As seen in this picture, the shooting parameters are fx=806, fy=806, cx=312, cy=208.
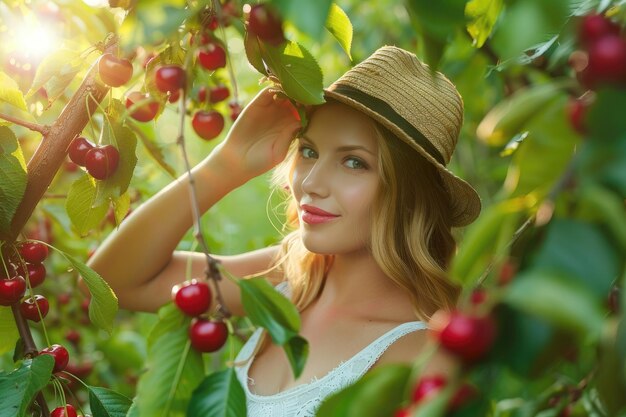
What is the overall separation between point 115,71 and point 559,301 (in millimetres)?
971

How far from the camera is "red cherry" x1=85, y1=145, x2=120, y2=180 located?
4.59ft

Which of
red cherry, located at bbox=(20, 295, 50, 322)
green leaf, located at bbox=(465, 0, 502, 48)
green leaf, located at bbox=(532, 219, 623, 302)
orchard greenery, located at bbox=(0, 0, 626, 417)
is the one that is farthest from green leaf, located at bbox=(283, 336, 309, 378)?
red cherry, located at bbox=(20, 295, 50, 322)

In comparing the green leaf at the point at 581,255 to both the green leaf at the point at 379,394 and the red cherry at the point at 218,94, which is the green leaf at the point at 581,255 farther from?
the red cherry at the point at 218,94

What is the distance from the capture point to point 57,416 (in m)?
1.36

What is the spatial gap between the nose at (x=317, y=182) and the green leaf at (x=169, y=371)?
90 centimetres

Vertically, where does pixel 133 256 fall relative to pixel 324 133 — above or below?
below

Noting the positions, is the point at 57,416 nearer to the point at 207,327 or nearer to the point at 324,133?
the point at 207,327

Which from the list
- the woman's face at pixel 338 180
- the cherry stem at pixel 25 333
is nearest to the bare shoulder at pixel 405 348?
the woman's face at pixel 338 180

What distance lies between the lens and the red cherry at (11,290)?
4.64ft

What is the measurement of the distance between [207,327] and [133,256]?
1349 millimetres

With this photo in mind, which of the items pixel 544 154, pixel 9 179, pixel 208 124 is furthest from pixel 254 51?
pixel 544 154

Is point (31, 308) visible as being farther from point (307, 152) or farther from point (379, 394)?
point (379, 394)

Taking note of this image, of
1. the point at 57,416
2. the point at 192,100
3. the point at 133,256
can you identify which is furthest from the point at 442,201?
the point at 57,416

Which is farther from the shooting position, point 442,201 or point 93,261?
point 93,261
